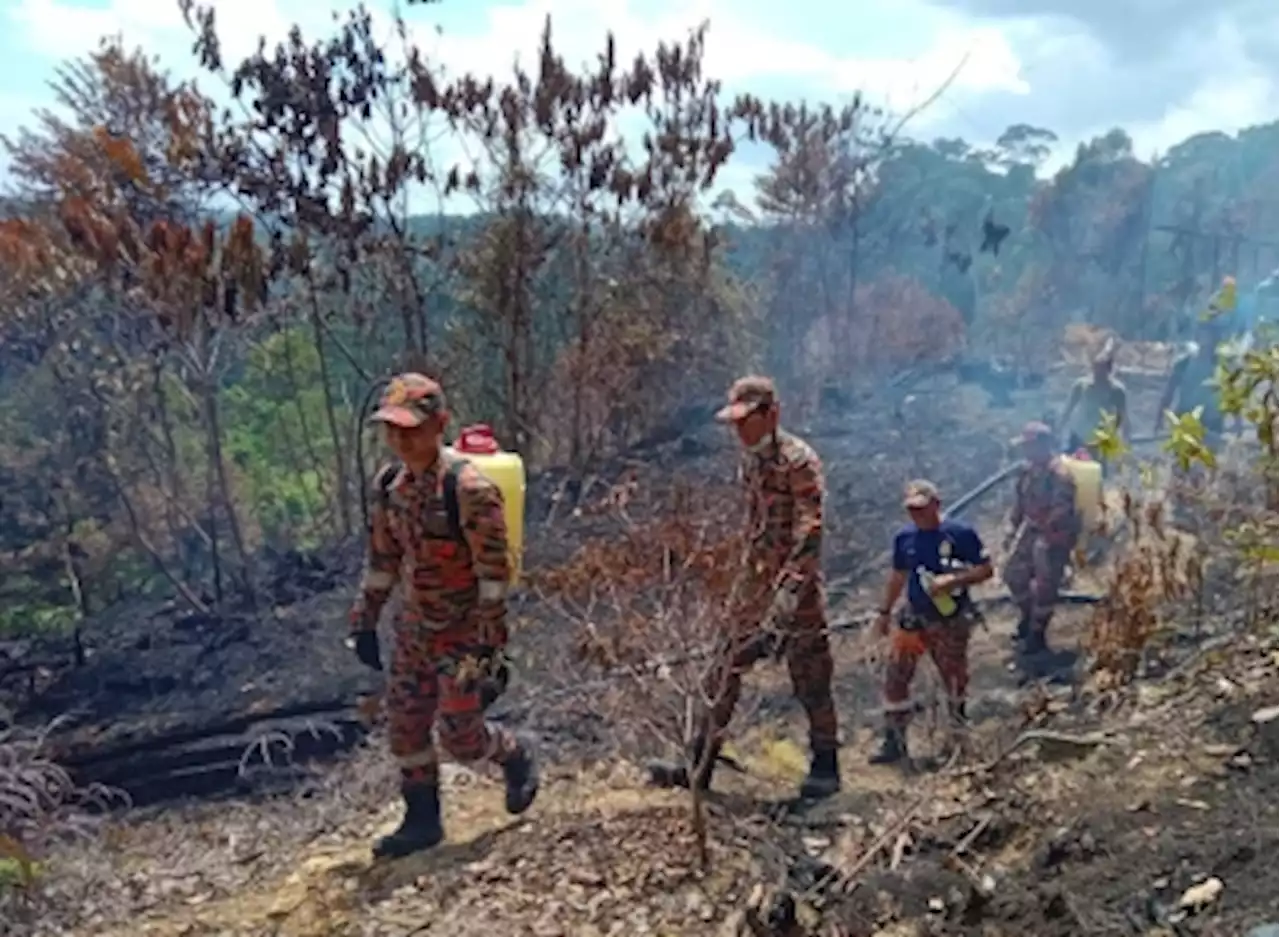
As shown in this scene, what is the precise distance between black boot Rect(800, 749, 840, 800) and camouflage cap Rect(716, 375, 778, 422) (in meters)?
1.42

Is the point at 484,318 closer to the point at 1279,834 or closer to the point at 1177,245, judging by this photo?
the point at 1279,834

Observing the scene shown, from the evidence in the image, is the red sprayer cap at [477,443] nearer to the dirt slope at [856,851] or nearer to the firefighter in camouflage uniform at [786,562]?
the firefighter in camouflage uniform at [786,562]

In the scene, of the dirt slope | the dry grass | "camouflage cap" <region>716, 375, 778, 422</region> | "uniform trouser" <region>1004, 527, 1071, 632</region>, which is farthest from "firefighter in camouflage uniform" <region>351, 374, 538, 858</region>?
"uniform trouser" <region>1004, 527, 1071, 632</region>

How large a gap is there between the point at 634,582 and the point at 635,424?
30.2 feet

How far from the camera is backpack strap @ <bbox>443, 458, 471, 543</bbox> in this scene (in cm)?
439

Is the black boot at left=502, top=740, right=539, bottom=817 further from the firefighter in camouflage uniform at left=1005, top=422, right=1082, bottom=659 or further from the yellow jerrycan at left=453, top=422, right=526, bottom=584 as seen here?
the firefighter in camouflage uniform at left=1005, top=422, right=1082, bottom=659

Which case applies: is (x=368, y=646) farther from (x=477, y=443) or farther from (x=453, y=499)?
(x=477, y=443)

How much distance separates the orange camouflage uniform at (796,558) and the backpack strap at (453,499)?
1.03 meters

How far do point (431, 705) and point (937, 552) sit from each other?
242 cm

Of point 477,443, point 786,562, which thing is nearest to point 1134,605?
point 786,562

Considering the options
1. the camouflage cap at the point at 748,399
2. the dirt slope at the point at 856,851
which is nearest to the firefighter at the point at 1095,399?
the dirt slope at the point at 856,851

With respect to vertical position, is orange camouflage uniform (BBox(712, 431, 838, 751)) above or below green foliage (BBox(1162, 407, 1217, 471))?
below

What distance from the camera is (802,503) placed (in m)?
4.89

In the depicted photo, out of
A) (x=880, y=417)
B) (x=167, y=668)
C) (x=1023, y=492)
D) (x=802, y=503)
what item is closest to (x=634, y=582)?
(x=802, y=503)
